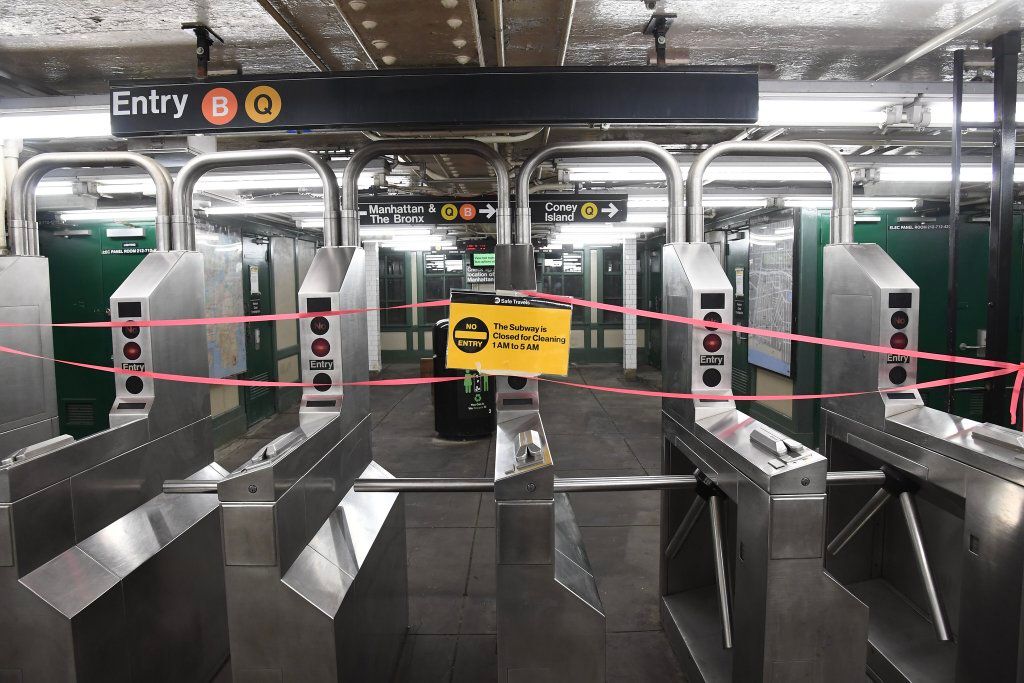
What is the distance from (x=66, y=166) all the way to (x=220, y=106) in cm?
140

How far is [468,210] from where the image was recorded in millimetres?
6090

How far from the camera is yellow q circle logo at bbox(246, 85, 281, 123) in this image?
2.70 metres

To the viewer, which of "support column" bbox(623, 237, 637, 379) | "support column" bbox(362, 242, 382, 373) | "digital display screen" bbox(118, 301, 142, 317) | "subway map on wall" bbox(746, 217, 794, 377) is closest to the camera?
"digital display screen" bbox(118, 301, 142, 317)

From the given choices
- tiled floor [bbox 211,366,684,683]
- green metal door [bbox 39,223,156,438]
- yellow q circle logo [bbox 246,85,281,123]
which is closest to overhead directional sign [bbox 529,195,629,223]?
tiled floor [bbox 211,366,684,683]

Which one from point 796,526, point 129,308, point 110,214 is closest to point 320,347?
point 129,308

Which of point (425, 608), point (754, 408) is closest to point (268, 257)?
point (425, 608)

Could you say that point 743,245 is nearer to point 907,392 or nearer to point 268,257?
point 907,392

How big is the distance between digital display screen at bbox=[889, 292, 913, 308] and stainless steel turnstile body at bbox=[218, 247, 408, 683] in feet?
8.52

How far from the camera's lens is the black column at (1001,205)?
3088 millimetres

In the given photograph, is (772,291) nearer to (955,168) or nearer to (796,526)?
(955,168)

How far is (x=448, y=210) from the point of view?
5996 mm

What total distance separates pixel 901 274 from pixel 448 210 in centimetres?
401

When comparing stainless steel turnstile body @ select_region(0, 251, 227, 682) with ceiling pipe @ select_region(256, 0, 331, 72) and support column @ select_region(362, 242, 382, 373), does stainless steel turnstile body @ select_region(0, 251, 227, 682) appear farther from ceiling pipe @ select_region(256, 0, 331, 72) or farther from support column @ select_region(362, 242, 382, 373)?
support column @ select_region(362, 242, 382, 373)

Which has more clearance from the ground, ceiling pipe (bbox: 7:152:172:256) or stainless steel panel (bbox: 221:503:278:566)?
ceiling pipe (bbox: 7:152:172:256)
